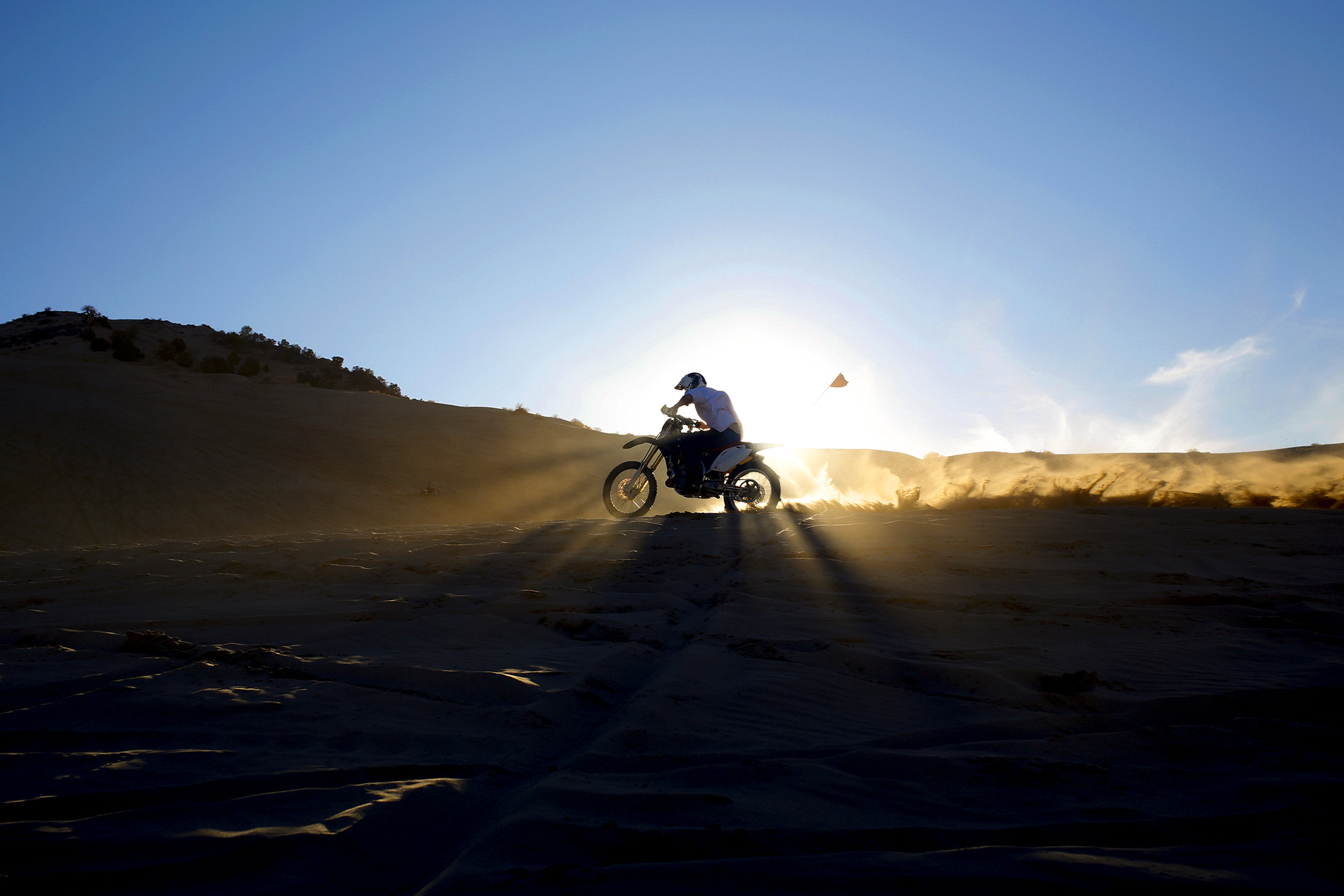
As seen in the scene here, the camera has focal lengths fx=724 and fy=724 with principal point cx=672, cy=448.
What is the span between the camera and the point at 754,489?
29.2 ft

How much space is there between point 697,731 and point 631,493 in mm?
6864

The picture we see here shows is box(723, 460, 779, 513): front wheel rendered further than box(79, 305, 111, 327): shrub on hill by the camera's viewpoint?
No

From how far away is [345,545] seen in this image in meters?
6.61

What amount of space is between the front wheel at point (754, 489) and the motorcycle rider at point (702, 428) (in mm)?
379

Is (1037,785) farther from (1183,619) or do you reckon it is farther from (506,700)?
(1183,619)

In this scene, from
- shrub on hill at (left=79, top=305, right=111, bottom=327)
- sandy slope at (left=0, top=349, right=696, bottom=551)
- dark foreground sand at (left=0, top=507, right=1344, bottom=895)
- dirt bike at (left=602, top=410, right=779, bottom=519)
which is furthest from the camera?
shrub on hill at (left=79, top=305, right=111, bottom=327)

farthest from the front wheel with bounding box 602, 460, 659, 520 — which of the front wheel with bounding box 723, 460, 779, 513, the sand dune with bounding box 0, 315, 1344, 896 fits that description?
the sand dune with bounding box 0, 315, 1344, 896

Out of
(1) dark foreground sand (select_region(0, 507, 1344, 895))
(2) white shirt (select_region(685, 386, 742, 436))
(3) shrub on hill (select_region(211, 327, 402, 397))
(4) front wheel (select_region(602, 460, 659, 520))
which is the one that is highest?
(3) shrub on hill (select_region(211, 327, 402, 397))

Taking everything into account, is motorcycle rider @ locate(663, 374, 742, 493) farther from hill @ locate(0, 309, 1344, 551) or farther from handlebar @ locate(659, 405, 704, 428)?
hill @ locate(0, 309, 1344, 551)

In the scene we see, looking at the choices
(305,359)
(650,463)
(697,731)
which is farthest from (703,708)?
(305,359)

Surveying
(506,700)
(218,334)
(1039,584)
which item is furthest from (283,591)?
(218,334)

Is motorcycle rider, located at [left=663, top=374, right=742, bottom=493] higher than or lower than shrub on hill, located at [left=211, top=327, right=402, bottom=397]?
lower

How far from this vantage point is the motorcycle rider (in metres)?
8.82

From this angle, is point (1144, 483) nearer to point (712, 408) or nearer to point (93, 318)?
point (712, 408)
